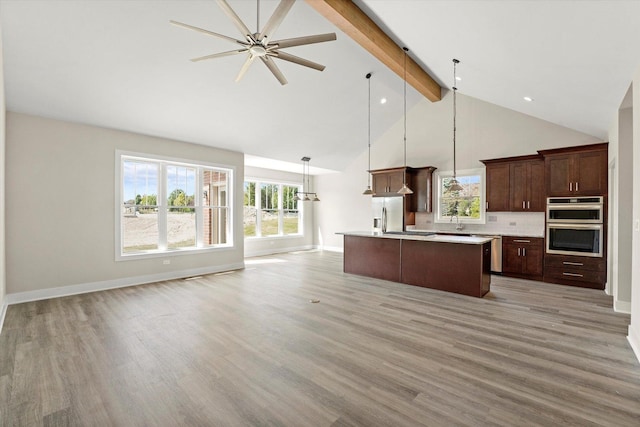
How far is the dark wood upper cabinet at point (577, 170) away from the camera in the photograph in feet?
16.2

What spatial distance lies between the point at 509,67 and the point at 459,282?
3.13 meters

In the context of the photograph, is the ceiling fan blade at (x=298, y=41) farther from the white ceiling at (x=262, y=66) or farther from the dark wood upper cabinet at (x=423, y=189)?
the dark wood upper cabinet at (x=423, y=189)

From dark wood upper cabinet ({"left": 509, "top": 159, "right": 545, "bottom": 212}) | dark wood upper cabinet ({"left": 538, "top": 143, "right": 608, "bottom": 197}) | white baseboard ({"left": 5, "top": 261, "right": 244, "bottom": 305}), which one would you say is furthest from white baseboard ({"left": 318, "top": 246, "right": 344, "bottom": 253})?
dark wood upper cabinet ({"left": 538, "top": 143, "right": 608, "bottom": 197})

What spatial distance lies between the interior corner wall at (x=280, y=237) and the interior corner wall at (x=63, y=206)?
3340 mm

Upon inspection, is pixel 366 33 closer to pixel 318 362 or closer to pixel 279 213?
pixel 318 362

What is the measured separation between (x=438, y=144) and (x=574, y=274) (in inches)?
154

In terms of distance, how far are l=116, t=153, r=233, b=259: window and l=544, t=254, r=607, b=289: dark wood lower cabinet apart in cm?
652

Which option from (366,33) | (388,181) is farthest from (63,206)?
(388,181)

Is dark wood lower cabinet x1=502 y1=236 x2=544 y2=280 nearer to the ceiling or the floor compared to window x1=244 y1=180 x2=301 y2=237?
nearer to the floor

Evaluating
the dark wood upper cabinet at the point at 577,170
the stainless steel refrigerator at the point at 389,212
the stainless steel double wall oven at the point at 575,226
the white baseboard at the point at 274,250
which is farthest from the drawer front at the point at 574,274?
the white baseboard at the point at 274,250

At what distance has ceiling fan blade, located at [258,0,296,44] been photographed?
2.33 m

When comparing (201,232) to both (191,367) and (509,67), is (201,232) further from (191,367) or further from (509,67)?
(509,67)

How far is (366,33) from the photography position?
13.1ft

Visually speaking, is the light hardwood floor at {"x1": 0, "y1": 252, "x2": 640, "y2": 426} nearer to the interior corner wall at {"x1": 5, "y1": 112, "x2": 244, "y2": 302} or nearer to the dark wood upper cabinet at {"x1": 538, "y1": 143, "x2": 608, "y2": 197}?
the interior corner wall at {"x1": 5, "y1": 112, "x2": 244, "y2": 302}
